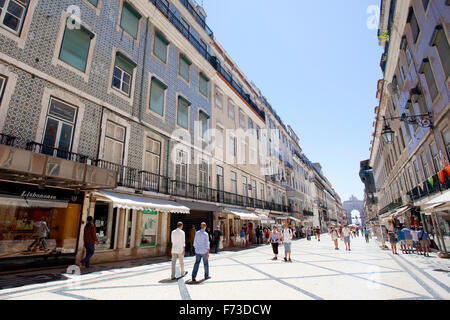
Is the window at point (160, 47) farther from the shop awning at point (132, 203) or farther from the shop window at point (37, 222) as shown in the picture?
the shop window at point (37, 222)

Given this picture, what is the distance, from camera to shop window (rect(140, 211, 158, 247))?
35.4 feet

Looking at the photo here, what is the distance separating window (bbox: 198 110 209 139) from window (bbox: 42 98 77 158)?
8.51 metres

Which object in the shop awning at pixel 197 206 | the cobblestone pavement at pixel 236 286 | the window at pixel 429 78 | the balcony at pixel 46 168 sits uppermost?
the window at pixel 429 78

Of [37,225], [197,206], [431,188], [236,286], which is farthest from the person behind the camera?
[197,206]

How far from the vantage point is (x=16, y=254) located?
6734mm

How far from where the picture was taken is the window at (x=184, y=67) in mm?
15070

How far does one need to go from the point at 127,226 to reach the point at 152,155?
358cm

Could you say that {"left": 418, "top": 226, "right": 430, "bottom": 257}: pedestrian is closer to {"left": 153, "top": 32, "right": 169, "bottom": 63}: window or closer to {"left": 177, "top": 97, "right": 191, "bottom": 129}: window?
{"left": 177, "top": 97, "right": 191, "bottom": 129}: window

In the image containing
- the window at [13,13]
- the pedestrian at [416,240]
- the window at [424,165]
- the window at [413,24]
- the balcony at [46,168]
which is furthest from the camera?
the window at [424,165]

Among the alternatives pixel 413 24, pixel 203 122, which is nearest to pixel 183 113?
pixel 203 122

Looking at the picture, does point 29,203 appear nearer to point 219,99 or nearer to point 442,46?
point 219,99

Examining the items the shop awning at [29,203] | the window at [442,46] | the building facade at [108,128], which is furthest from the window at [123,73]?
the window at [442,46]

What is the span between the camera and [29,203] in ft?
23.4
